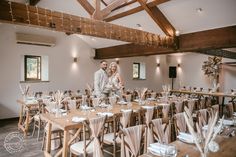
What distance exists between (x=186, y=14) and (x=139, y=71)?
5.86 m

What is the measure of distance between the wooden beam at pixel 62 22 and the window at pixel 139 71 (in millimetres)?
5326

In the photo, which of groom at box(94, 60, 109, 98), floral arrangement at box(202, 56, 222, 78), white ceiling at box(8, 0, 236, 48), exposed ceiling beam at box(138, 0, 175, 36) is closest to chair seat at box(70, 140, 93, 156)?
groom at box(94, 60, 109, 98)

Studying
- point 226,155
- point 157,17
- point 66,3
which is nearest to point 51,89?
point 66,3

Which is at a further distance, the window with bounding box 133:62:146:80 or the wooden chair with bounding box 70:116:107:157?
the window with bounding box 133:62:146:80

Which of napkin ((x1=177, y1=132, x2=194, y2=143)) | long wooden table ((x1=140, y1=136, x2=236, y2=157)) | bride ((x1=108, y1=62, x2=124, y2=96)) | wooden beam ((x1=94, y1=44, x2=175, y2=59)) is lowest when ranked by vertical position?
long wooden table ((x1=140, y1=136, x2=236, y2=157))

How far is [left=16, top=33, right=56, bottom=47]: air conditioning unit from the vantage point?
723 centimetres

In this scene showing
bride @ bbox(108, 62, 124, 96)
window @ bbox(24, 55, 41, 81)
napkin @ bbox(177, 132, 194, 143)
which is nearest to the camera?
napkin @ bbox(177, 132, 194, 143)

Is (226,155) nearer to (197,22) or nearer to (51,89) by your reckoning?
(197,22)

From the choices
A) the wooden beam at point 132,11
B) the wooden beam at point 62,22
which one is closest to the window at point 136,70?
the wooden beam at point 132,11

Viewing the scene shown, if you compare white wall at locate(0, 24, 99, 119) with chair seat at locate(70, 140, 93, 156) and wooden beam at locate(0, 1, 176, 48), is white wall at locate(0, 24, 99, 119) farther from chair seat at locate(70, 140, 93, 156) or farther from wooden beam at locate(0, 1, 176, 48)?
chair seat at locate(70, 140, 93, 156)

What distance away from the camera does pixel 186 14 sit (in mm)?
5848

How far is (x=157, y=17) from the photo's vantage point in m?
6.11

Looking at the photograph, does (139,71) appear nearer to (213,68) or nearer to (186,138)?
(213,68)

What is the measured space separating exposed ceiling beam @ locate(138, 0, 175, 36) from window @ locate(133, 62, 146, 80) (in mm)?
4845
